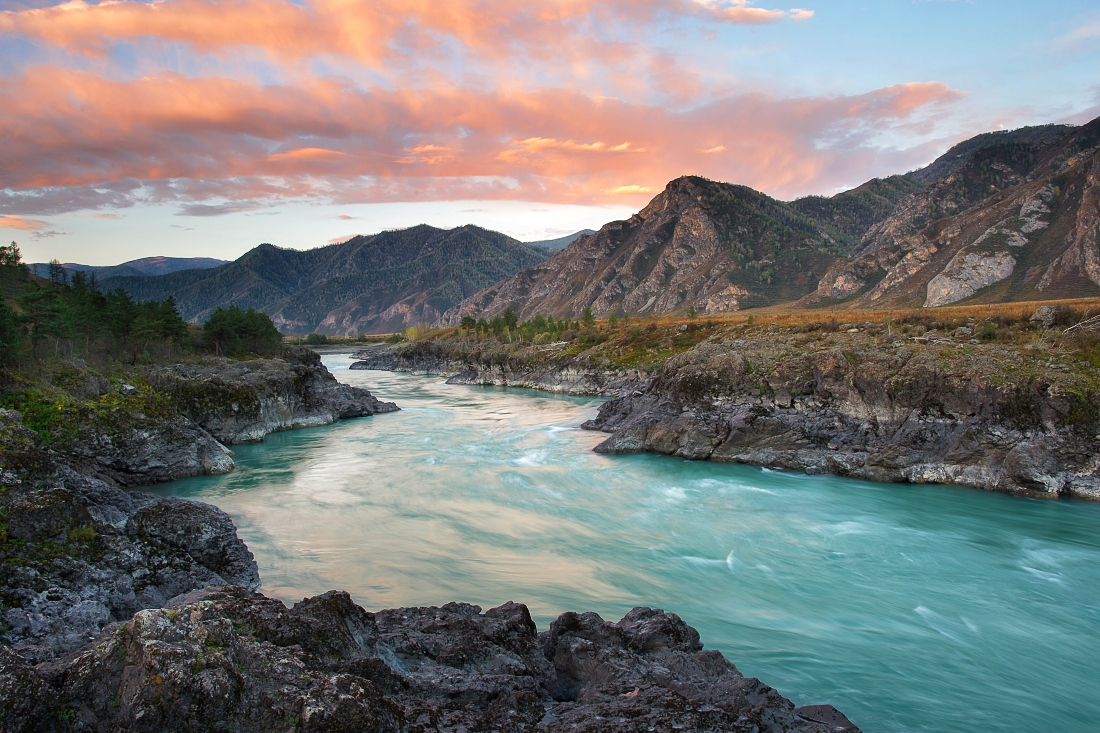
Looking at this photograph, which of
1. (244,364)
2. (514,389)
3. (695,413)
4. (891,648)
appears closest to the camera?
(891,648)

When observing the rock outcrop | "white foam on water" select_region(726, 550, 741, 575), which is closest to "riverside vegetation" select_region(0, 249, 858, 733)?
"white foam on water" select_region(726, 550, 741, 575)

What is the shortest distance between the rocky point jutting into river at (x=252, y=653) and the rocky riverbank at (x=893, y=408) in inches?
765

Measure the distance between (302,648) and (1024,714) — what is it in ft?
41.1

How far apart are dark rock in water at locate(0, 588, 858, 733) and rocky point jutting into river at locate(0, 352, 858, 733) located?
0.02 meters

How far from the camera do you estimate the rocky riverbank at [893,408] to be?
21.6m

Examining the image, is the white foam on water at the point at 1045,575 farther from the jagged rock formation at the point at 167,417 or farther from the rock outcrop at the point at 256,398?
the rock outcrop at the point at 256,398

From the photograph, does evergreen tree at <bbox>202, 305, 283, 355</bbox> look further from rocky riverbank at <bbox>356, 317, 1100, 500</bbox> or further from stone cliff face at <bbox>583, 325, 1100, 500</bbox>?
stone cliff face at <bbox>583, 325, 1100, 500</bbox>

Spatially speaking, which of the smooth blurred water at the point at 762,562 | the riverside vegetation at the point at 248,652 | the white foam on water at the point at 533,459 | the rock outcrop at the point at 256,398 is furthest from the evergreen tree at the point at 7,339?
the white foam on water at the point at 533,459

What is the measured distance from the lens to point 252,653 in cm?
575

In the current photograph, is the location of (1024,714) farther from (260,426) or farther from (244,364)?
(244,364)

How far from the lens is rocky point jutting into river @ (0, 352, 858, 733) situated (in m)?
5.24

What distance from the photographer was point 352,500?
23.9m

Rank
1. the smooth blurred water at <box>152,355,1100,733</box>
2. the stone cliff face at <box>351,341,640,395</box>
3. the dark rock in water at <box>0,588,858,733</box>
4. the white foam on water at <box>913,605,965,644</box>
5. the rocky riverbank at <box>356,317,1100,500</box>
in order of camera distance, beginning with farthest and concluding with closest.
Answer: the stone cliff face at <box>351,341,640,395</box> < the rocky riverbank at <box>356,317,1100,500</box> < the white foam on water at <box>913,605,965,644</box> < the smooth blurred water at <box>152,355,1100,733</box> < the dark rock in water at <box>0,588,858,733</box>

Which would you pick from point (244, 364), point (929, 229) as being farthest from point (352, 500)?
point (929, 229)
